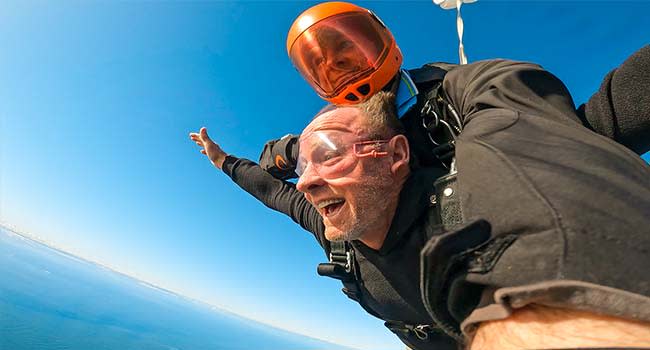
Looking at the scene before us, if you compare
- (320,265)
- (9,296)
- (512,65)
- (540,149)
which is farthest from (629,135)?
(9,296)

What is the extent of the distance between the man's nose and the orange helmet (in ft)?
1.47

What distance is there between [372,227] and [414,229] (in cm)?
22

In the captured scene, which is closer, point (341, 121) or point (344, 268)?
point (341, 121)

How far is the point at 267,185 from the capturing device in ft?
9.12

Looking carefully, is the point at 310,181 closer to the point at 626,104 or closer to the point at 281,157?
the point at 281,157

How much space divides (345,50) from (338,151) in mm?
575

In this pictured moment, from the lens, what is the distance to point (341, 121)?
176 centimetres

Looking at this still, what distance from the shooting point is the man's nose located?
171 centimetres

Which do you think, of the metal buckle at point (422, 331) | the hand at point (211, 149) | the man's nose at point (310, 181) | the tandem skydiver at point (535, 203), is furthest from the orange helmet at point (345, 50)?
the hand at point (211, 149)

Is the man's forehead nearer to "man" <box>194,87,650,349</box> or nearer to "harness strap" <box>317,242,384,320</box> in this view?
"man" <box>194,87,650,349</box>

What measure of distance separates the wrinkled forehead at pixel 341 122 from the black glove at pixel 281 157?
472mm

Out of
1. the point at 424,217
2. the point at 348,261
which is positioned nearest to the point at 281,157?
the point at 348,261

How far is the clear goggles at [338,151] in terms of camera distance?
1672mm

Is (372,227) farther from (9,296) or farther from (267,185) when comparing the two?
(9,296)
